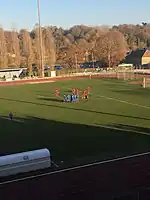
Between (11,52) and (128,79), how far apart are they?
42.0m

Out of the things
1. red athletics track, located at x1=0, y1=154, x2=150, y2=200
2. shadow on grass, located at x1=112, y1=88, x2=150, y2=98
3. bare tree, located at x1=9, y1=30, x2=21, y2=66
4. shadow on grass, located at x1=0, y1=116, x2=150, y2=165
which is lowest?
red athletics track, located at x1=0, y1=154, x2=150, y2=200

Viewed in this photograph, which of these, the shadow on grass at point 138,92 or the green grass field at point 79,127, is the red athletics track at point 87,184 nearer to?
the green grass field at point 79,127

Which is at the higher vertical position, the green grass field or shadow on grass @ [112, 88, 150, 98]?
shadow on grass @ [112, 88, 150, 98]

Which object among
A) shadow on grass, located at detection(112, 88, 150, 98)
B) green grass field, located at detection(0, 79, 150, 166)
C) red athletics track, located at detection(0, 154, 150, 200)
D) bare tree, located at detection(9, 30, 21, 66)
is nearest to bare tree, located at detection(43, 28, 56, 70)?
→ bare tree, located at detection(9, 30, 21, 66)

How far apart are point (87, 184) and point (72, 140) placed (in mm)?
6030

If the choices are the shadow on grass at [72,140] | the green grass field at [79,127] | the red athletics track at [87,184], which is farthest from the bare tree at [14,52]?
the red athletics track at [87,184]

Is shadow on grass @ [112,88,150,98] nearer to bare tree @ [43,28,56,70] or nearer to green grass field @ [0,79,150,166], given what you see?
green grass field @ [0,79,150,166]

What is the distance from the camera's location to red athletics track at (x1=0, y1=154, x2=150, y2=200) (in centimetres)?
1114

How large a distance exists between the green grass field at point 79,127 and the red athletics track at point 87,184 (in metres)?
1.38

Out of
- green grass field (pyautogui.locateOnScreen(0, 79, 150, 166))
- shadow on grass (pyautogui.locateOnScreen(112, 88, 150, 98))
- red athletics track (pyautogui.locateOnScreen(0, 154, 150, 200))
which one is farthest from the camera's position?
shadow on grass (pyautogui.locateOnScreen(112, 88, 150, 98))

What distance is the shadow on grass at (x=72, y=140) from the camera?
15617 mm

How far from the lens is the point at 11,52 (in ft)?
282

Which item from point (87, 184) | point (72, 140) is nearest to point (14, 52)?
point (72, 140)

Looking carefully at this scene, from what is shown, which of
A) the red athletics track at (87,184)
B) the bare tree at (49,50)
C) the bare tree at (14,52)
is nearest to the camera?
the red athletics track at (87,184)
